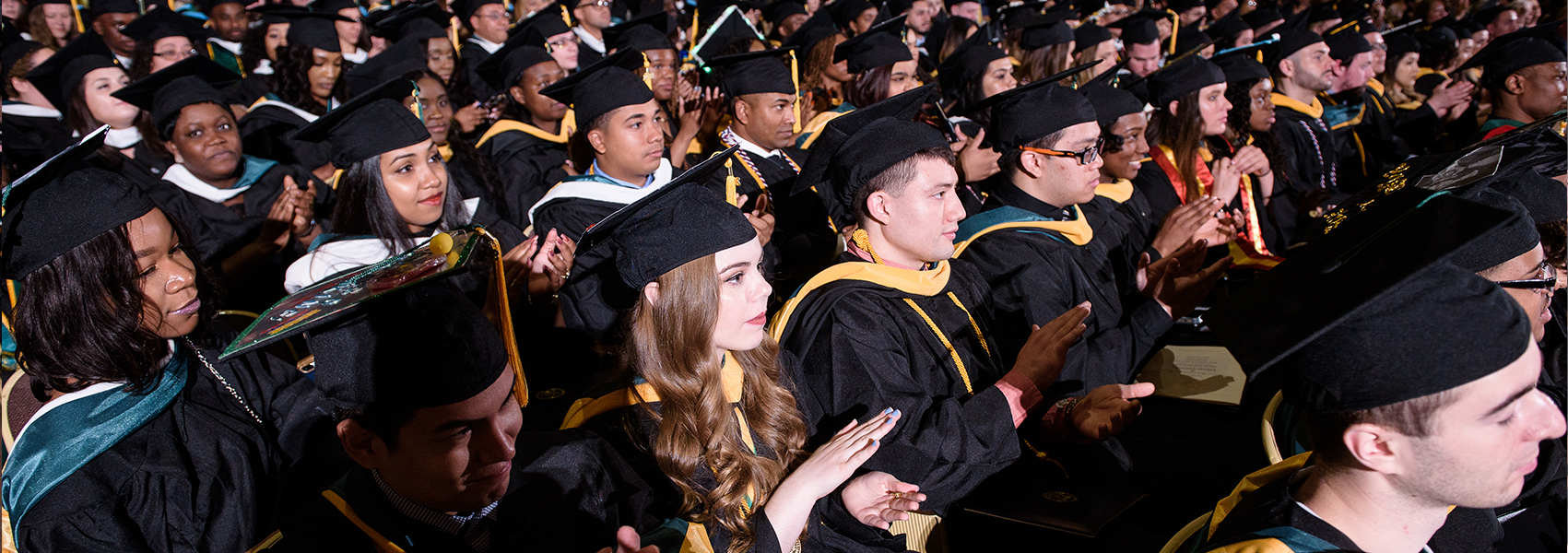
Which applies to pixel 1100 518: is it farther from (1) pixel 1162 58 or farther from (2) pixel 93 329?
(1) pixel 1162 58

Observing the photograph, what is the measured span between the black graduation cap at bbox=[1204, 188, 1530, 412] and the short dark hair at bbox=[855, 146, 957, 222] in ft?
4.50

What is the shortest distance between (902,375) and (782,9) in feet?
24.7

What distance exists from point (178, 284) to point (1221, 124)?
5176 mm

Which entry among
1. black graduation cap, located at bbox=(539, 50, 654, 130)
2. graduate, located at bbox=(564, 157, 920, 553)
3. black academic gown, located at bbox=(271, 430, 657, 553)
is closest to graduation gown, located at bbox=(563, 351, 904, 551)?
graduate, located at bbox=(564, 157, 920, 553)

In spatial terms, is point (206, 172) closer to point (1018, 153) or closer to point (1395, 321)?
point (1018, 153)

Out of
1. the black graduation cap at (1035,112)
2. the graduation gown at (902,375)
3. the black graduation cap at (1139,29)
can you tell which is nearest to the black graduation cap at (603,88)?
the black graduation cap at (1035,112)

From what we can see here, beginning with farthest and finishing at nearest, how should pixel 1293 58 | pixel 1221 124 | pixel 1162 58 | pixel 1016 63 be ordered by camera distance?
pixel 1162 58 < pixel 1016 63 < pixel 1293 58 < pixel 1221 124

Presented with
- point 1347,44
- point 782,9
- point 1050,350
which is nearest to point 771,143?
point 1050,350

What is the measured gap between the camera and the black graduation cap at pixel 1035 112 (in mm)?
3566

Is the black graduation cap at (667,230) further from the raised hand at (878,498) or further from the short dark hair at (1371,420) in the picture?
the short dark hair at (1371,420)

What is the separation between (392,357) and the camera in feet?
5.15

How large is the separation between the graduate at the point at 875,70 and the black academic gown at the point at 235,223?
3314 millimetres

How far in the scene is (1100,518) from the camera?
7.02 feet

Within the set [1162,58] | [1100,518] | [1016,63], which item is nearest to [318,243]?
[1100,518]
